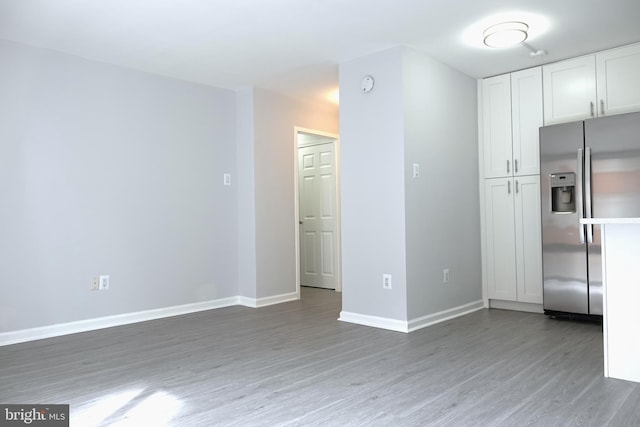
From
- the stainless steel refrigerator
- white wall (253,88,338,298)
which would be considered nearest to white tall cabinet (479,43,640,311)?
the stainless steel refrigerator

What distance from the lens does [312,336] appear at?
3.67 meters

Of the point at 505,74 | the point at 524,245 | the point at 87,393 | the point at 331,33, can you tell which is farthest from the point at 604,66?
the point at 87,393

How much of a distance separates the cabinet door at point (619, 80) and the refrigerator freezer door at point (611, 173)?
11.0 inches

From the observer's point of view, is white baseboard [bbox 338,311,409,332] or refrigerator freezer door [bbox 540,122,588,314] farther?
refrigerator freezer door [bbox 540,122,588,314]

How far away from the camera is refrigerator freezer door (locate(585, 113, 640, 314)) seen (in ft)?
12.2

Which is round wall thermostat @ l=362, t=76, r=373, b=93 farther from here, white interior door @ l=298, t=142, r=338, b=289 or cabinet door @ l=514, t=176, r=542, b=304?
white interior door @ l=298, t=142, r=338, b=289

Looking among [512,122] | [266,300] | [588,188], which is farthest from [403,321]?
[512,122]

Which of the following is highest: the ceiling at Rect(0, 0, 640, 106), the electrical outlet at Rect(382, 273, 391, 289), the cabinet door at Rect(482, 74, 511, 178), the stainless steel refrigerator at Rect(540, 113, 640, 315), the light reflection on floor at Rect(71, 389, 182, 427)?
the ceiling at Rect(0, 0, 640, 106)

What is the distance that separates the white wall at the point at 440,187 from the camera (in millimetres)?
3910

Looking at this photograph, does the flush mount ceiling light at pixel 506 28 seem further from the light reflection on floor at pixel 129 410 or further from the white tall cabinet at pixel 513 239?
the light reflection on floor at pixel 129 410

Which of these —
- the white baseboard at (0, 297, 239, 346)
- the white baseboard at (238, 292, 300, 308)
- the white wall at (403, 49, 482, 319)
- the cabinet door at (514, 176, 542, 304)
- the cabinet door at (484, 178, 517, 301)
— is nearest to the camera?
the white baseboard at (0, 297, 239, 346)

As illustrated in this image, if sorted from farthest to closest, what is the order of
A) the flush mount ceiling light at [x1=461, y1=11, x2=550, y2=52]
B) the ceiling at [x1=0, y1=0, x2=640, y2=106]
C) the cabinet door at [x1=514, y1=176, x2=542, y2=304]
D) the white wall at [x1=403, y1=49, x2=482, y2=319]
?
the cabinet door at [x1=514, y1=176, x2=542, y2=304]
the white wall at [x1=403, y1=49, x2=482, y2=319]
the flush mount ceiling light at [x1=461, y1=11, x2=550, y2=52]
the ceiling at [x1=0, y1=0, x2=640, y2=106]

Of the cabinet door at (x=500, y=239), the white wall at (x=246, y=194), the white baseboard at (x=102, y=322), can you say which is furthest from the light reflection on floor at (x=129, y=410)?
the cabinet door at (x=500, y=239)

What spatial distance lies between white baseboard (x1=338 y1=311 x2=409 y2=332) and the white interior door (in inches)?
80.5
